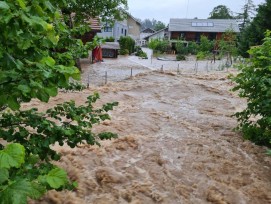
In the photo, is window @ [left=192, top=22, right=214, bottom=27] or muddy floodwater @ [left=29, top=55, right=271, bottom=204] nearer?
muddy floodwater @ [left=29, top=55, right=271, bottom=204]

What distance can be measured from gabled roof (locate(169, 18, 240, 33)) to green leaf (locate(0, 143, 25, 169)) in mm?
54627

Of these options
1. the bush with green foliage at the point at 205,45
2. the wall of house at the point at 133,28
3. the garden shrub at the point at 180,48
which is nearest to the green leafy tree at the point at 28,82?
the garden shrub at the point at 180,48

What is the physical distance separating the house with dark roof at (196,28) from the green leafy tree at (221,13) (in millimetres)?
24628

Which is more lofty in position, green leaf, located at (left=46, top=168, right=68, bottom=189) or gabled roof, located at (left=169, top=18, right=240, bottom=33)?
gabled roof, located at (left=169, top=18, right=240, bottom=33)

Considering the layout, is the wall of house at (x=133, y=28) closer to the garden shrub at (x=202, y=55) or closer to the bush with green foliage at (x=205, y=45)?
the bush with green foliage at (x=205, y=45)

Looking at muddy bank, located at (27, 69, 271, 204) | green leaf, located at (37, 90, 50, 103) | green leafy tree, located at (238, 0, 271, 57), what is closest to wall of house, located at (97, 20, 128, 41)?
green leafy tree, located at (238, 0, 271, 57)

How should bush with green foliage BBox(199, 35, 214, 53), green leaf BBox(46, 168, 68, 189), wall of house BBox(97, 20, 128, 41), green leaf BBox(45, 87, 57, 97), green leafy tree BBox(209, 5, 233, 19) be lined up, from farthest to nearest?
green leafy tree BBox(209, 5, 233, 19) → wall of house BBox(97, 20, 128, 41) → bush with green foliage BBox(199, 35, 214, 53) → green leaf BBox(45, 87, 57, 97) → green leaf BBox(46, 168, 68, 189)

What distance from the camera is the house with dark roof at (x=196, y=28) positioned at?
177 feet

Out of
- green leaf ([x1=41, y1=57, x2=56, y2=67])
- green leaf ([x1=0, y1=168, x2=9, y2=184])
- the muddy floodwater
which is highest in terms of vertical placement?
green leaf ([x1=41, y1=57, x2=56, y2=67])

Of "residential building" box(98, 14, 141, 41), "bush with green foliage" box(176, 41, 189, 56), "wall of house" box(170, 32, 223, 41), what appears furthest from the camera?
"wall of house" box(170, 32, 223, 41)

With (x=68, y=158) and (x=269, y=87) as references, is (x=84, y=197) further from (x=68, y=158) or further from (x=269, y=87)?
(x=269, y=87)

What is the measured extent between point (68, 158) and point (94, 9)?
1291 cm

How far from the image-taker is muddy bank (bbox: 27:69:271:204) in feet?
19.3

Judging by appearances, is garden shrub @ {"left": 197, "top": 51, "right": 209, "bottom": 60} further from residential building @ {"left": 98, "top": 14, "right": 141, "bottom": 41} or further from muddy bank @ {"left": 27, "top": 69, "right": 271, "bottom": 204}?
muddy bank @ {"left": 27, "top": 69, "right": 271, "bottom": 204}
